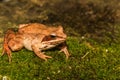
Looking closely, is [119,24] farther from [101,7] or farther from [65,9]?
[65,9]

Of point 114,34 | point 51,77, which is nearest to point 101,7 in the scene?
point 114,34

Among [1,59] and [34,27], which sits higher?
[34,27]

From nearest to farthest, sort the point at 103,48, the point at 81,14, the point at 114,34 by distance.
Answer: the point at 103,48 < the point at 114,34 < the point at 81,14

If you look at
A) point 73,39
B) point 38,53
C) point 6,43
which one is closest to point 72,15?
point 73,39

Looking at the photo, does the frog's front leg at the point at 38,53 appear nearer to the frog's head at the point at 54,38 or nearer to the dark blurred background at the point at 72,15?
the frog's head at the point at 54,38

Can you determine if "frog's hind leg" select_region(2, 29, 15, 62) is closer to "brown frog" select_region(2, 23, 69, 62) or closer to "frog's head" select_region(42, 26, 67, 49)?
"brown frog" select_region(2, 23, 69, 62)

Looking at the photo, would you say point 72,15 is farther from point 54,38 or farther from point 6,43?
point 6,43
